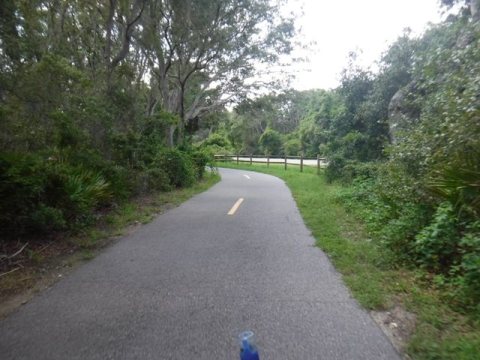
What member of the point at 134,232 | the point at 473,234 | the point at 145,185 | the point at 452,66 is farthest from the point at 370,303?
the point at 145,185

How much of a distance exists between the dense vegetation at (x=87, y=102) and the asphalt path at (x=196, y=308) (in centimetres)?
165

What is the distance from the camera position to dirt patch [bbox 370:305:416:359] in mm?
3025

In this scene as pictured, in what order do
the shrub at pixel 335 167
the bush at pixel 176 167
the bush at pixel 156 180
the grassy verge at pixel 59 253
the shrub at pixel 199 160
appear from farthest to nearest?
the shrub at pixel 199 160 → the shrub at pixel 335 167 → the bush at pixel 176 167 → the bush at pixel 156 180 → the grassy verge at pixel 59 253

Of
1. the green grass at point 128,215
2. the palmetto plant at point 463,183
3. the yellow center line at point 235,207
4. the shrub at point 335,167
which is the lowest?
the yellow center line at point 235,207

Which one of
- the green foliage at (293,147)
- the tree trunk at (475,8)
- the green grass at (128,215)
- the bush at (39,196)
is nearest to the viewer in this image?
the bush at (39,196)

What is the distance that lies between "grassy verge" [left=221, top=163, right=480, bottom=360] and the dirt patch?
54 millimetres

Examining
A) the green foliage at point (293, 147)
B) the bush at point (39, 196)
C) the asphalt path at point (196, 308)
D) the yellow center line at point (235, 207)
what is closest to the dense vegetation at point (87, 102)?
the bush at point (39, 196)

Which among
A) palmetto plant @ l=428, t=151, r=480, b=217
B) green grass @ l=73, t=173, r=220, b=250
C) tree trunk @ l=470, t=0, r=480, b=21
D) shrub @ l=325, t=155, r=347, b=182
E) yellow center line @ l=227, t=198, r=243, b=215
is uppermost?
tree trunk @ l=470, t=0, r=480, b=21

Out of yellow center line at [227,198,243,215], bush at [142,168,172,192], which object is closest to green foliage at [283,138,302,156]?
bush at [142,168,172,192]

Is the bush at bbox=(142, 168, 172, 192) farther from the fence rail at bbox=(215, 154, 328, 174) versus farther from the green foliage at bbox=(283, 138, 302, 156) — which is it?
the green foliage at bbox=(283, 138, 302, 156)

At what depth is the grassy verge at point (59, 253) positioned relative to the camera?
4.11 meters

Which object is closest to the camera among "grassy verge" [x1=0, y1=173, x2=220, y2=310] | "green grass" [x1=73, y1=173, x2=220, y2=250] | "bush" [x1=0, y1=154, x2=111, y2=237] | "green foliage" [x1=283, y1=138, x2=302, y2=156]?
"grassy verge" [x1=0, y1=173, x2=220, y2=310]

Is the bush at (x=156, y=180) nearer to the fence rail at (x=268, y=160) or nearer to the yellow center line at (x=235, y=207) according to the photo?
the yellow center line at (x=235, y=207)

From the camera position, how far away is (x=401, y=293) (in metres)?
3.96
